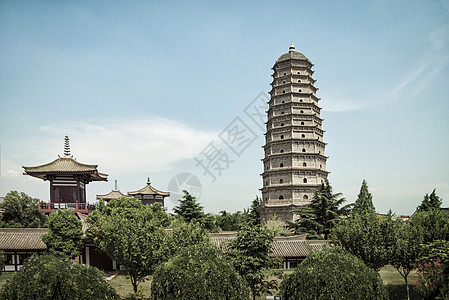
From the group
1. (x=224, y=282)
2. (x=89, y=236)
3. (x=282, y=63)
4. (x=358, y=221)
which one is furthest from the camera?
(x=282, y=63)

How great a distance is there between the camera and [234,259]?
13.6m

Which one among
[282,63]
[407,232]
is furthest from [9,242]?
[282,63]

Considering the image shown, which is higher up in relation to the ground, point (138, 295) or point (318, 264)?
point (318, 264)

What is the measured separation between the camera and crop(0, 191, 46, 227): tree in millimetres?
30141

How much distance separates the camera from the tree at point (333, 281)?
9.08 m

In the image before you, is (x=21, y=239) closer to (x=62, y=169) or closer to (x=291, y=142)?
(x=62, y=169)

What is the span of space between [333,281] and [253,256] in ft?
16.6

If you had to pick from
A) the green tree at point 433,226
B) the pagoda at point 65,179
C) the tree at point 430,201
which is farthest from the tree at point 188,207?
the tree at point 430,201

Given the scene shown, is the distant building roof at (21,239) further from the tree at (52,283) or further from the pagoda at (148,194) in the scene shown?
the pagoda at (148,194)

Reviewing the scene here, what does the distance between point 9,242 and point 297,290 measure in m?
21.1

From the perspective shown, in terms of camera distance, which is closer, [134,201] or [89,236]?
[89,236]

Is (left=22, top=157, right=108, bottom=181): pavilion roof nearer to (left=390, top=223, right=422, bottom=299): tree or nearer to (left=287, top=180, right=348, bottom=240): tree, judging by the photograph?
(left=287, top=180, right=348, bottom=240): tree

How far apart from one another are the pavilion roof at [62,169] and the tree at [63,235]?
808 centimetres

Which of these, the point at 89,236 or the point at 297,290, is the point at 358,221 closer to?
the point at 297,290
